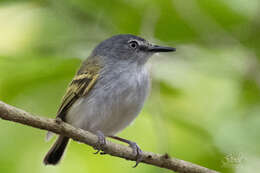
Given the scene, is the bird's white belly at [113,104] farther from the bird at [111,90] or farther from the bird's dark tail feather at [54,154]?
the bird's dark tail feather at [54,154]

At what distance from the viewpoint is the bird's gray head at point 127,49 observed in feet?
15.8

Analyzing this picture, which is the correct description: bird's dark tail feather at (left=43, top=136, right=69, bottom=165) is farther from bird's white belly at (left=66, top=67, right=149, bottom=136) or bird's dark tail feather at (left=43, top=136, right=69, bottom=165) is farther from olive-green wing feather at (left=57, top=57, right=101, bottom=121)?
bird's white belly at (left=66, top=67, right=149, bottom=136)

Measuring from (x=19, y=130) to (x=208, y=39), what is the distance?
2.46 metres

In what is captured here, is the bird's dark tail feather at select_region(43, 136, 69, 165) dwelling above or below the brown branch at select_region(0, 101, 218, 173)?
below

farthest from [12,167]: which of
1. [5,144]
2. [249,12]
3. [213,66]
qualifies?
[249,12]

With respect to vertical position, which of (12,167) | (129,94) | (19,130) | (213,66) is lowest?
(12,167)

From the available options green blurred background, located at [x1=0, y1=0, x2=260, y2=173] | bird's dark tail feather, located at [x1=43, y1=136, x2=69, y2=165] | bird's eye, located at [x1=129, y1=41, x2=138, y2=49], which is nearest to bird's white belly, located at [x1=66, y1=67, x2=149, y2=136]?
green blurred background, located at [x1=0, y1=0, x2=260, y2=173]

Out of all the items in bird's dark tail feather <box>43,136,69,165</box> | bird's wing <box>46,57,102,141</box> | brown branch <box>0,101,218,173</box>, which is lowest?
bird's dark tail feather <box>43,136,69,165</box>

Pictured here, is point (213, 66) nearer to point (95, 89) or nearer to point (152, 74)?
point (152, 74)

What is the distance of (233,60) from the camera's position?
5.08 m

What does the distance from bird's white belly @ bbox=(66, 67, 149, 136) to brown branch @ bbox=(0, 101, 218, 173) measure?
2.38ft

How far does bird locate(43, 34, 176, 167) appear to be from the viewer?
14.4 ft

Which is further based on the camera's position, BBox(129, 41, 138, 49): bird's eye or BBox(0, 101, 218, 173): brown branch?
BBox(129, 41, 138, 49): bird's eye

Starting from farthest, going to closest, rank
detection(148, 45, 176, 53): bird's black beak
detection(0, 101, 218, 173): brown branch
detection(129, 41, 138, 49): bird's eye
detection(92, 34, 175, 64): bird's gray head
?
detection(129, 41, 138, 49): bird's eye
detection(92, 34, 175, 64): bird's gray head
detection(148, 45, 176, 53): bird's black beak
detection(0, 101, 218, 173): brown branch
